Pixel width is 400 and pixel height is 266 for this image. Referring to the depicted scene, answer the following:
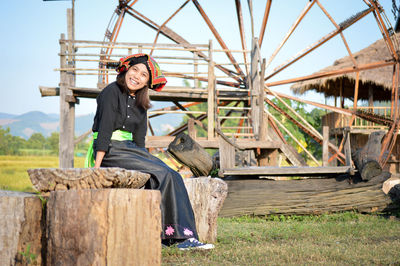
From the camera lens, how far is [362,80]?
53.2 feet

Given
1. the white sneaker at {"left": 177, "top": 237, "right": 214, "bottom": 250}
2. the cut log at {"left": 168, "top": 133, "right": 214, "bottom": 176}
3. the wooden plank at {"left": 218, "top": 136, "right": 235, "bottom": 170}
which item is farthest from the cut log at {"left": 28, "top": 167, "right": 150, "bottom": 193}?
the wooden plank at {"left": 218, "top": 136, "right": 235, "bottom": 170}

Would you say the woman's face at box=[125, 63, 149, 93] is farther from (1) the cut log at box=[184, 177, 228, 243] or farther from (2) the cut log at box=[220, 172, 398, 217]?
(2) the cut log at box=[220, 172, 398, 217]

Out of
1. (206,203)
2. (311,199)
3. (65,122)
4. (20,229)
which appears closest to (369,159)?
(311,199)

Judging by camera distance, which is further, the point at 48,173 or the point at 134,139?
the point at 134,139

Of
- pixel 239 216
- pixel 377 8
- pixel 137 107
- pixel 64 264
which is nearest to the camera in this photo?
pixel 64 264

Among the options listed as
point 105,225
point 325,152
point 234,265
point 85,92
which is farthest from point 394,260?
point 85,92

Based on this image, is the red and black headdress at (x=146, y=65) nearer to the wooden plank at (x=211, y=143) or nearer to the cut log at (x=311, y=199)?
the cut log at (x=311, y=199)

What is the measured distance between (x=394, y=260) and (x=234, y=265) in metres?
1.28

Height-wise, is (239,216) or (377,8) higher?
(377,8)

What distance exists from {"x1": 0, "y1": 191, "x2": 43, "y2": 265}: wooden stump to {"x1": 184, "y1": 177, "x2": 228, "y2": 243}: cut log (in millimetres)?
1931

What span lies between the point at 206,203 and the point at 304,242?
1053mm

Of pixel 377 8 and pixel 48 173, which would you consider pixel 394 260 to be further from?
pixel 377 8

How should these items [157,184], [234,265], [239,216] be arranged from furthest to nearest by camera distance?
1. [239,216]
2. [157,184]
3. [234,265]

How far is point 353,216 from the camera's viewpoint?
629 cm
